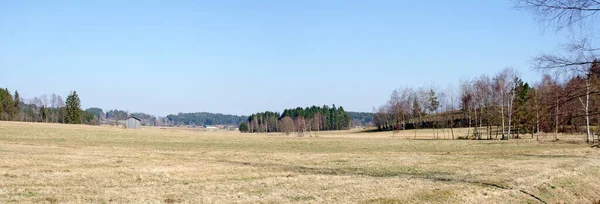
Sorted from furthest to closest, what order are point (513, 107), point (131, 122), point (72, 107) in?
point (72, 107), point (131, 122), point (513, 107)

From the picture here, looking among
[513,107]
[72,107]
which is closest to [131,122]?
[72,107]

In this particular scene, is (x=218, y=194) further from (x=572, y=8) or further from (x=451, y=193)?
(x=572, y=8)

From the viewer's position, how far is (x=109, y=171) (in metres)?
22.3

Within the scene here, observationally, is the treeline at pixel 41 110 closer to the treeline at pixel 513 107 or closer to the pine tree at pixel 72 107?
the pine tree at pixel 72 107

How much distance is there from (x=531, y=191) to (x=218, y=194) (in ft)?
42.7

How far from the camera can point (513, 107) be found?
83.2m

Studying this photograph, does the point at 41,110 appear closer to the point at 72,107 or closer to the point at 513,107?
the point at 72,107

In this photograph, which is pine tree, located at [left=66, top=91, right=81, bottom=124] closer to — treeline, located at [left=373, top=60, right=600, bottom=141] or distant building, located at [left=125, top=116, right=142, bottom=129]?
distant building, located at [left=125, top=116, right=142, bottom=129]

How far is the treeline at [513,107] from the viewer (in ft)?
36.4

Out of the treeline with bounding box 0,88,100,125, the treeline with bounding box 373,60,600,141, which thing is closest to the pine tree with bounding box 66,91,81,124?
the treeline with bounding box 0,88,100,125

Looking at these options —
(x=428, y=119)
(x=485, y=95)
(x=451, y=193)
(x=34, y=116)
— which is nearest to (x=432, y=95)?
(x=428, y=119)

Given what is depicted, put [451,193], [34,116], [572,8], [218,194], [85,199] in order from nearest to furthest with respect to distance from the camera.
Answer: [572,8]
[85,199]
[218,194]
[451,193]
[34,116]

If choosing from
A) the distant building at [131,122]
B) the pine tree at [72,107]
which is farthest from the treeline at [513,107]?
the pine tree at [72,107]

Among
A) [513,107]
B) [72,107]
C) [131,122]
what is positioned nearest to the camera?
[513,107]
